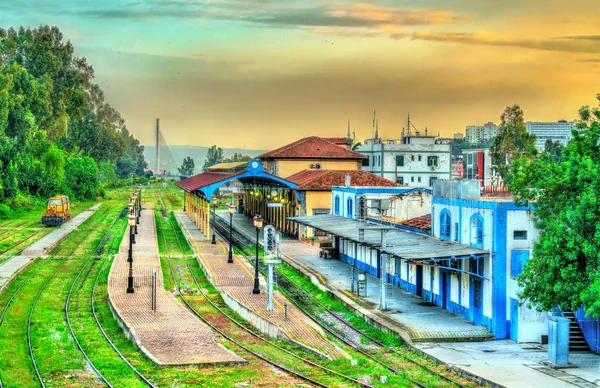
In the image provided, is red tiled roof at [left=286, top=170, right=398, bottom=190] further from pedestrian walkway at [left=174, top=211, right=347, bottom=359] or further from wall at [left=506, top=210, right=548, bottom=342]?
wall at [left=506, top=210, right=548, bottom=342]

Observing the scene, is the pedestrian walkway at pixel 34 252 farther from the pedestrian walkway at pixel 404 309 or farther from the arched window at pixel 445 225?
the arched window at pixel 445 225

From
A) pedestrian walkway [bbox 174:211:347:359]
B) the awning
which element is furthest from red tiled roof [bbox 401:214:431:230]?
pedestrian walkway [bbox 174:211:347:359]

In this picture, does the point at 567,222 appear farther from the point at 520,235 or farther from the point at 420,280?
the point at 420,280

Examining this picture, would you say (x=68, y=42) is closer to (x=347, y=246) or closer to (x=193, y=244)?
(x=193, y=244)

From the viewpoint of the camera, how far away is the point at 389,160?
87.4 m

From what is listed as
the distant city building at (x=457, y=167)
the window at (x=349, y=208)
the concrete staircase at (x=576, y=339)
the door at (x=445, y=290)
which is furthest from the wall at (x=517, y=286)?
the distant city building at (x=457, y=167)

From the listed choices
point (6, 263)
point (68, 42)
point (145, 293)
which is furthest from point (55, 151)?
point (145, 293)

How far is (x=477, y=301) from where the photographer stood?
25.4 meters

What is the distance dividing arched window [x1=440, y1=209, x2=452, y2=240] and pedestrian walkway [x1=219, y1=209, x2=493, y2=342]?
109 inches

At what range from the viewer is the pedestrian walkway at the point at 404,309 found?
23.8 metres

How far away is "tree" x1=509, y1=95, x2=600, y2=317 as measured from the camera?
65.3 ft

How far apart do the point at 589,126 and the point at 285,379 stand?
11957 millimetres

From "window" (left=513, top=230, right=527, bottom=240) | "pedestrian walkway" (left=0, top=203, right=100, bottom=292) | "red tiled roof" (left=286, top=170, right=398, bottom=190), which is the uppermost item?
"red tiled roof" (left=286, top=170, right=398, bottom=190)

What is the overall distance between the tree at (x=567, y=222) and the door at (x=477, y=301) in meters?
2.64
